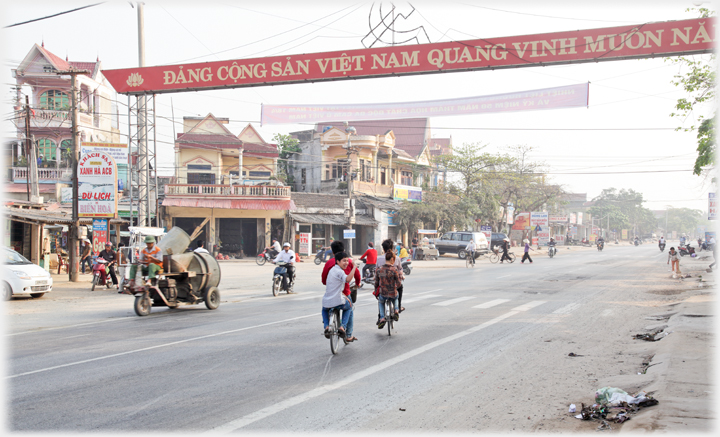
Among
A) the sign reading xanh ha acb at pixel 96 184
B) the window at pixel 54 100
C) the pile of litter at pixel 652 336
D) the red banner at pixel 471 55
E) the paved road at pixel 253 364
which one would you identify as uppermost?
the window at pixel 54 100

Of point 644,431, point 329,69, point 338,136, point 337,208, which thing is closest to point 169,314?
point 329,69

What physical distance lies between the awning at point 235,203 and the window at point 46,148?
9.69m

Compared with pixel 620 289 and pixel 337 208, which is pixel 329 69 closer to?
pixel 620 289

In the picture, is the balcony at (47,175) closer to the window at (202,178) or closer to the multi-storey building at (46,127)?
the multi-storey building at (46,127)

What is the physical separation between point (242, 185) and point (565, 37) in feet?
92.4

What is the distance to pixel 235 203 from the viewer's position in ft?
125

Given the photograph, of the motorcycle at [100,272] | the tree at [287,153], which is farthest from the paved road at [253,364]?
the tree at [287,153]

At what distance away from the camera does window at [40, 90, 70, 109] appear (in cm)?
3897

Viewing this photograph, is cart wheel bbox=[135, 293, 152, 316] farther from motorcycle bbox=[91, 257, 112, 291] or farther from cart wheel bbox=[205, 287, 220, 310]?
motorcycle bbox=[91, 257, 112, 291]

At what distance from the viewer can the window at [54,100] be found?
128 ft

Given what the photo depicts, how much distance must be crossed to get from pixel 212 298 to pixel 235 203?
24531 mm

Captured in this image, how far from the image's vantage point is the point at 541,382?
6.84m

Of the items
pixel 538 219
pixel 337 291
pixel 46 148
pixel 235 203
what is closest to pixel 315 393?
pixel 337 291

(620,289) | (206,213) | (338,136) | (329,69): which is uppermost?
(338,136)
